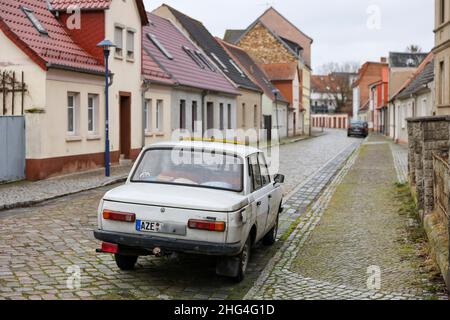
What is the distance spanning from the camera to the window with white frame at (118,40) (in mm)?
23473

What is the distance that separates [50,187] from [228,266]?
10181 mm

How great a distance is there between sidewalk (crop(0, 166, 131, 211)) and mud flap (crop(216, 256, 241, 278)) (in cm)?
720

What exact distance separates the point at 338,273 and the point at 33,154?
12181mm

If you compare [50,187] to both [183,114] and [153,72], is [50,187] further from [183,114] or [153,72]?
[183,114]

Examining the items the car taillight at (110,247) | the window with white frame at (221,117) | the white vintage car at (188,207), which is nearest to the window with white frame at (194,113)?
the window with white frame at (221,117)

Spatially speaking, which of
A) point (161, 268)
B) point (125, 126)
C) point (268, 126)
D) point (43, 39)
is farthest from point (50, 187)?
point (268, 126)

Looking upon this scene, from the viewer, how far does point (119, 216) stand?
→ 7.28 metres

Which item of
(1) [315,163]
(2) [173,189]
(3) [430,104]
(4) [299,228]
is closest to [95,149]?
(1) [315,163]

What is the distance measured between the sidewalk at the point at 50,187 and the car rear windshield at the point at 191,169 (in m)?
5.98

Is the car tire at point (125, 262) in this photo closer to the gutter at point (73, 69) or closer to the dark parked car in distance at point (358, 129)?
the gutter at point (73, 69)

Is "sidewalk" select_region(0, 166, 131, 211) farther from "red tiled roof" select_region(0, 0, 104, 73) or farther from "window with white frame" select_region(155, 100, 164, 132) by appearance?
"window with white frame" select_region(155, 100, 164, 132)

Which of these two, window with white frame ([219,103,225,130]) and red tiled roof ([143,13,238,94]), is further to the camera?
window with white frame ([219,103,225,130])

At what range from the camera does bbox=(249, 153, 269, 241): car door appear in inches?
324

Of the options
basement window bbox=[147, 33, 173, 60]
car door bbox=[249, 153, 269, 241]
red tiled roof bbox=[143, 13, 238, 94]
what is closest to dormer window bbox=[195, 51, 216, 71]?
red tiled roof bbox=[143, 13, 238, 94]
